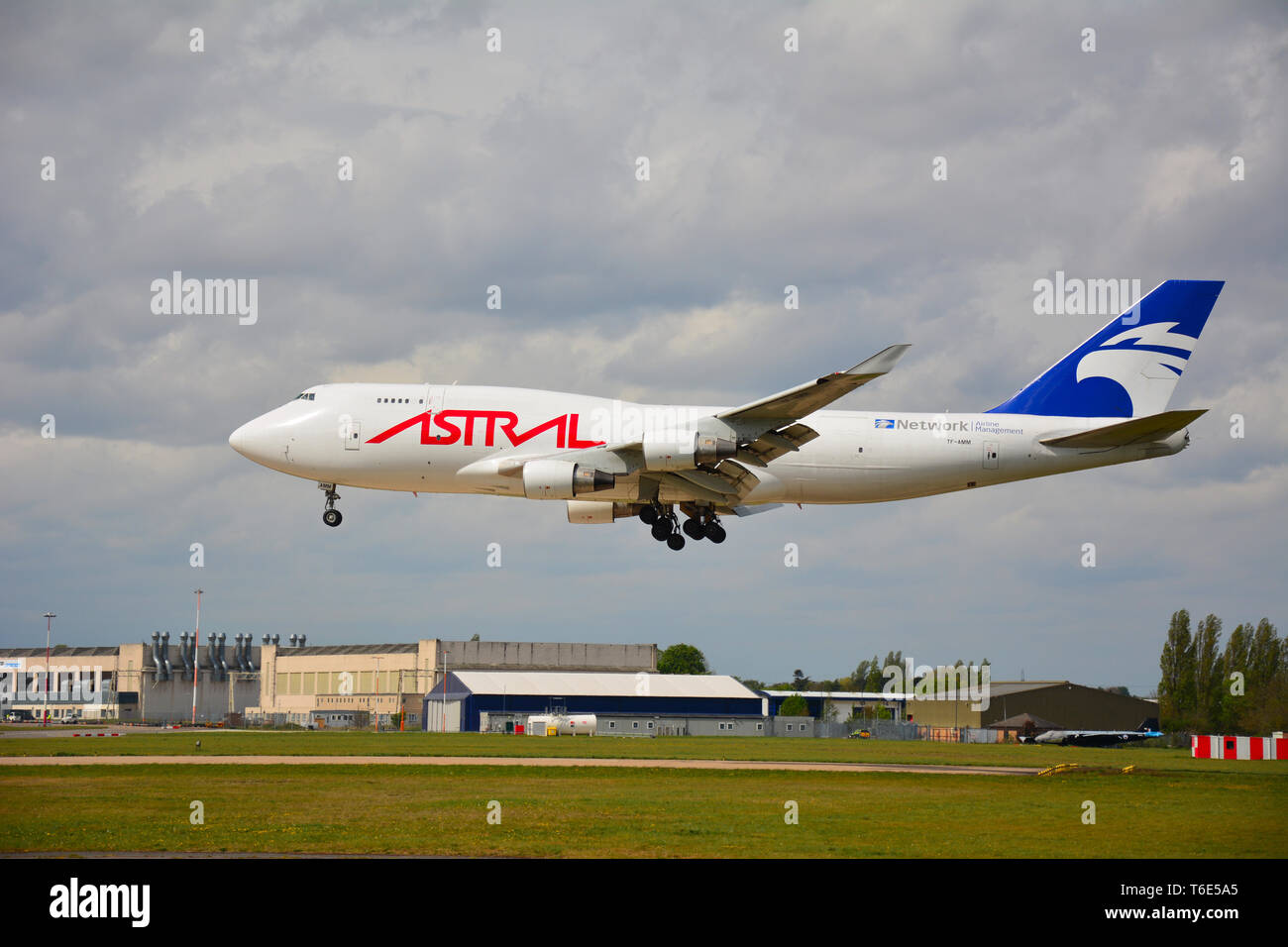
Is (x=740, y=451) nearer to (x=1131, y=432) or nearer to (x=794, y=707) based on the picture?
Answer: (x=1131, y=432)

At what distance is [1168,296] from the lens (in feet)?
156

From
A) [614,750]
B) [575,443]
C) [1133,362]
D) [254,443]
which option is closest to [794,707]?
[614,750]

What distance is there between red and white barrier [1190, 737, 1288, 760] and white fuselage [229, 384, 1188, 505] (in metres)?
36.5

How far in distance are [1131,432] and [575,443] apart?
18.7 meters

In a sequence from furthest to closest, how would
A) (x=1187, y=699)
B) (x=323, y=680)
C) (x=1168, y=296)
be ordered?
(x=323, y=680) → (x=1187, y=699) → (x=1168, y=296)

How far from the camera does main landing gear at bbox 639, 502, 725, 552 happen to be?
45.8 m

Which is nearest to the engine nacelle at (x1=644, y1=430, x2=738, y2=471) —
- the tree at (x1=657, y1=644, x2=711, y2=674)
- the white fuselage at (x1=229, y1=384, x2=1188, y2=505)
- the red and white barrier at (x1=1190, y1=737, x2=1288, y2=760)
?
the white fuselage at (x1=229, y1=384, x2=1188, y2=505)

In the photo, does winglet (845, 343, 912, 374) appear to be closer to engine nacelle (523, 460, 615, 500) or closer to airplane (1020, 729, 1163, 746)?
engine nacelle (523, 460, 615, 500)

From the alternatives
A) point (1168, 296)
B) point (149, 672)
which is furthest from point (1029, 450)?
point (149, 672)

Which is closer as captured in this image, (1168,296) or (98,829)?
(98,829)

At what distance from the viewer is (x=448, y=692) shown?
109 metres

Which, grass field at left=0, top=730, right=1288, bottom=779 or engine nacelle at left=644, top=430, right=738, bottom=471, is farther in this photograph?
grass field at left=0, top=730, right=1288, bottom=779
